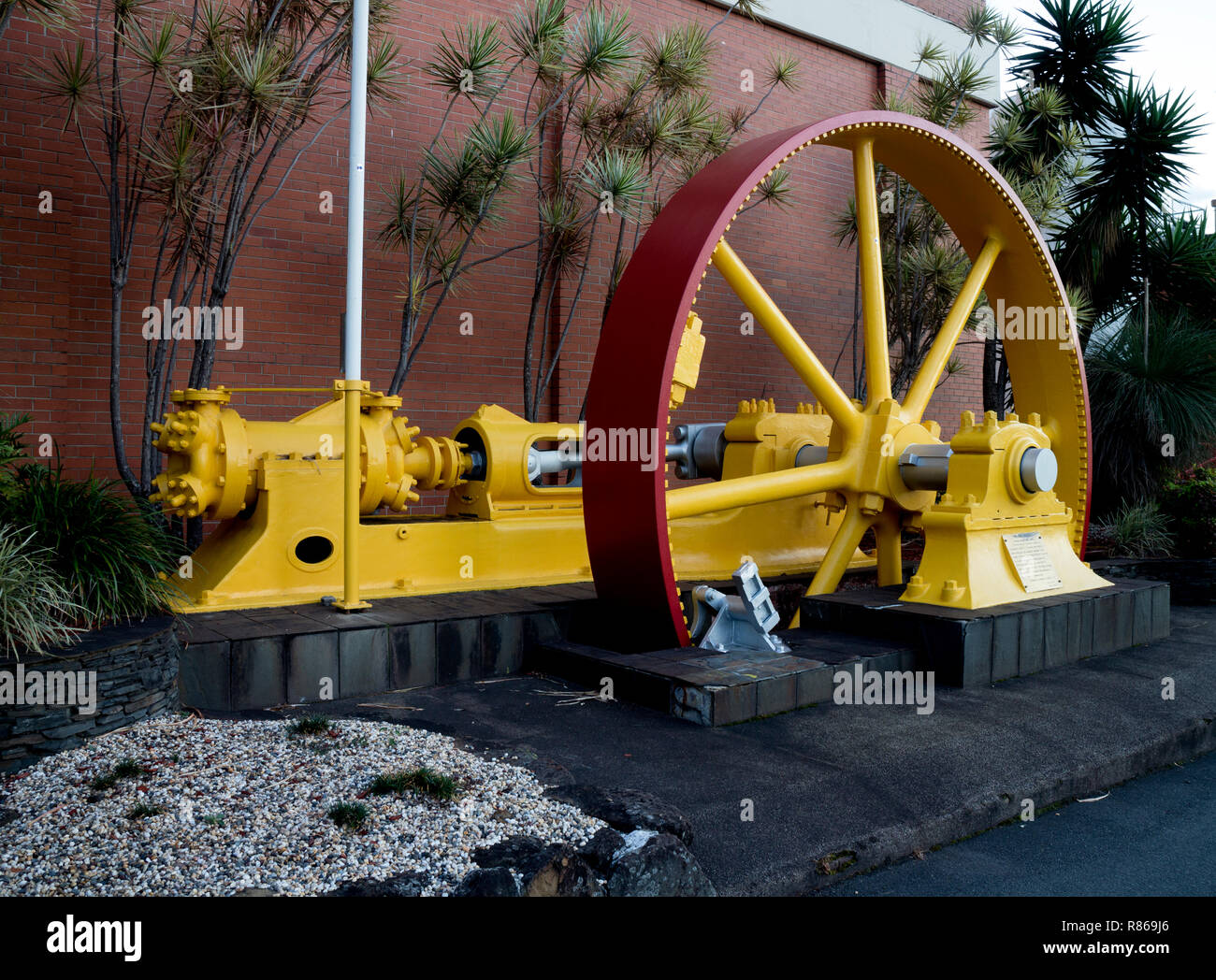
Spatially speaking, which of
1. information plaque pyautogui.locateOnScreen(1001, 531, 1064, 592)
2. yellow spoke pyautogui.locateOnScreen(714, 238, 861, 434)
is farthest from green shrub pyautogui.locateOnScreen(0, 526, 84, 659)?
information plaque pyautogui.locateOnScreen(1001, 531, 1064, 592)

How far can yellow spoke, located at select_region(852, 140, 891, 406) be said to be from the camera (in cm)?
547

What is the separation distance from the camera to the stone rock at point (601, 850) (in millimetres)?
2246

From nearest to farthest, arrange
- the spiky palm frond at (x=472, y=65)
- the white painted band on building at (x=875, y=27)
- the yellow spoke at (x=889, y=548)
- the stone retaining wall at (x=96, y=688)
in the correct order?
the stone retaining wall at (x=96, y=688) < the yellow spoke at (x=889, y=548) < the spiky palm frond at (x=472, y=65) < the white painted band on building at (x=875, y=27)

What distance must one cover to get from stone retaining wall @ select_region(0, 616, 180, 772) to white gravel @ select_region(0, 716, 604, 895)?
2.7 inches

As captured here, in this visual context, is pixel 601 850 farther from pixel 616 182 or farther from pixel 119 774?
pixel 616 182

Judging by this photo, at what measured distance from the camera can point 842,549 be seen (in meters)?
5.43

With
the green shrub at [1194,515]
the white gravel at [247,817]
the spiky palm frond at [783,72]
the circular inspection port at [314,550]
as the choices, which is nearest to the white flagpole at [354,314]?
the circular inspection port at [314,550]

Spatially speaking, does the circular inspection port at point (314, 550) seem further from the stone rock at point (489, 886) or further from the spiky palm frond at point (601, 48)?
the spiky palm frond at point (601, 48)

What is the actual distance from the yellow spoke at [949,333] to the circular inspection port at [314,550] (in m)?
3.24

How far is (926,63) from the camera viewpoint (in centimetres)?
1087

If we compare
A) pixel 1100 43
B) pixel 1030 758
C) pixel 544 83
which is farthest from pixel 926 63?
pixel 1030 758

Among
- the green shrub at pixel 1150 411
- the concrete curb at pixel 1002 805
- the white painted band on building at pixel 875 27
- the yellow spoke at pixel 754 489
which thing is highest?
the white painted band on building at pixel 875 27

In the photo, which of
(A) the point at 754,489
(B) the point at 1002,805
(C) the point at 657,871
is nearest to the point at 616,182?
(A) the point at 754,489

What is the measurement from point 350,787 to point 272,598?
2066 mm
